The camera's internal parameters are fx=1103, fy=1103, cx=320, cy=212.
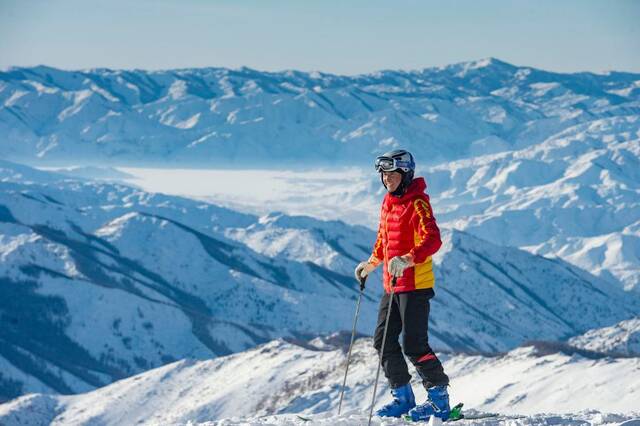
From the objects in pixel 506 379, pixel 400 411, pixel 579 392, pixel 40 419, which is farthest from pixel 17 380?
pixel 400 411

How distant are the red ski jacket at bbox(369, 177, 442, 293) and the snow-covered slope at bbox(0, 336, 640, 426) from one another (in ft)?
258

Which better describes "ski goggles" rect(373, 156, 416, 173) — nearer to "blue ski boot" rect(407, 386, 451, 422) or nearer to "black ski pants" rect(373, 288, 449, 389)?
"black ski pants" rect(373, 288, 449, 389)

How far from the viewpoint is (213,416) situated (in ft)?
424

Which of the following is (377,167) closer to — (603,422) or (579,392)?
(603,422)

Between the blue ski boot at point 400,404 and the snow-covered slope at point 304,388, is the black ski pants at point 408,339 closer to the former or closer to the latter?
the blue ski boot at point 400,404

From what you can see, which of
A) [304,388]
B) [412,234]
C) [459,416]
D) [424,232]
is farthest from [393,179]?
[304,388]

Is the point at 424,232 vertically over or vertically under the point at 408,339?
over

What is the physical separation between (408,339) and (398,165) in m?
3.54

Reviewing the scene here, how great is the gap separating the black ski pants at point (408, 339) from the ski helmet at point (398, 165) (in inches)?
84.7

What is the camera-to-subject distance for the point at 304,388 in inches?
5276

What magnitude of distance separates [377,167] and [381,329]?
11.1ft

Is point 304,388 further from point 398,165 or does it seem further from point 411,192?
point 398,165

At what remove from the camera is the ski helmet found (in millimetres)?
22406

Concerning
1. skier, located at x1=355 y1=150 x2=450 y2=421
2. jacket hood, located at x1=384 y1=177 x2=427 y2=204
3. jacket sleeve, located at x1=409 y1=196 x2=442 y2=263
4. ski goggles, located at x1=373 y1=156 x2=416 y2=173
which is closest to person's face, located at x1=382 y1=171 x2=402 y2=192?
skier, located at x1=355 y1=150 x2=450 y2=421
